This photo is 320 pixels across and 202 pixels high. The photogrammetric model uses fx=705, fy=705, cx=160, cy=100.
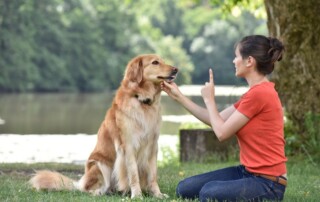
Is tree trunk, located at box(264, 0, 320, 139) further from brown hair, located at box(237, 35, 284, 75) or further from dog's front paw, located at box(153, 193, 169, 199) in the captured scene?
brown hair, located at box(237, 35, 284, 75)

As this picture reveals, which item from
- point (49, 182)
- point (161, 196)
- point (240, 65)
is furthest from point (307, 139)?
point (240, 65)

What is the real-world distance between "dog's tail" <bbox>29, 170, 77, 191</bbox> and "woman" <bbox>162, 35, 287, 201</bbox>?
6.07 ft

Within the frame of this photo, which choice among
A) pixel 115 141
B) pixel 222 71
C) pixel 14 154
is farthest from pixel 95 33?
pixel 115 141

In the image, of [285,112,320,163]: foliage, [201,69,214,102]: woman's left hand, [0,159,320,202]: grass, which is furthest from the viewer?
[285,112,320,163]: foliage

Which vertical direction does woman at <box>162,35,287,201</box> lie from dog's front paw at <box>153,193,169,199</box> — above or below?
above

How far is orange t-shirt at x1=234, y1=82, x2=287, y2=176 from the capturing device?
→ 6.02 metres

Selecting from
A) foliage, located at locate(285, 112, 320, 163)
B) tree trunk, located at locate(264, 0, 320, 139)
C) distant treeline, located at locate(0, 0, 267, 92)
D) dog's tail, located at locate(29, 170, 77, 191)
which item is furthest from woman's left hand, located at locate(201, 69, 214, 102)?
distant treeline, located at locate(0, 0, 267, 92)

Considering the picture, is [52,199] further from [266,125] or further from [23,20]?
[23,20]

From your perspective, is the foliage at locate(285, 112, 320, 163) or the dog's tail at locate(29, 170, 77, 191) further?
the foliage at locate(285, 112, 320, 163)

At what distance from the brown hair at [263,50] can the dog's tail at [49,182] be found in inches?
99.4

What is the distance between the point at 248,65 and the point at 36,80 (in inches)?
2270

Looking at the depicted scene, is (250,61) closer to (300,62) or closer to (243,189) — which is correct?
(243,189)

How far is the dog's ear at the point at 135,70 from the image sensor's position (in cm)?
708

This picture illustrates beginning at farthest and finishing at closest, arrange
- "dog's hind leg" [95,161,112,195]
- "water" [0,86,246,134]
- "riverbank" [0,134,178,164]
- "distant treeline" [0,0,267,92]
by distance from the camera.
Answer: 1. "distant treeline" [0,0,267,92]
2. "water" [0,86,246,134]
3. "riverbank" [0,134,178,164]
4. "dog's hind leg" [95,161,112,195]
